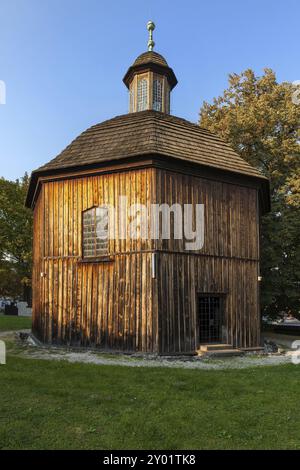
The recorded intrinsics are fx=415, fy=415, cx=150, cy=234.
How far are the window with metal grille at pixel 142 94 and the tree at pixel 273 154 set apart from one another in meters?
6.77

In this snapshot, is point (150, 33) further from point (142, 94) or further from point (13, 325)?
point (13, 325)

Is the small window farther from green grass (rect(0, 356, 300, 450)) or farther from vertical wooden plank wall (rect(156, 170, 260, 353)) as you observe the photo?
green grass (rect(0, 356, 300, 450))

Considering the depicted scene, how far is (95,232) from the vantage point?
49.1 feet

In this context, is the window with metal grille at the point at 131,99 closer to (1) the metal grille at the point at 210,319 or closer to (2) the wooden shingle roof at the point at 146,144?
(2) the wooden shingle roof at the point at 146,144

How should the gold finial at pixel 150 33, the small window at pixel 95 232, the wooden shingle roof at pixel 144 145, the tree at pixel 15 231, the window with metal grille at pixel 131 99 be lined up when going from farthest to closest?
the tree at pixel 15 231
the gold finial at pixel 150 33
the window with metal grille at pixel 131 99
the small window at pixel 95 232
the wooden shingle roof at pixel 144 145

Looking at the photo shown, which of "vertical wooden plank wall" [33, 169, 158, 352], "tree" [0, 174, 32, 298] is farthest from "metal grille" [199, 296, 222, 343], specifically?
"tree" [0, 174, 32, 298]

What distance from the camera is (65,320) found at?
14.9 m

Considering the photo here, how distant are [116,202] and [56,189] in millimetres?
2839

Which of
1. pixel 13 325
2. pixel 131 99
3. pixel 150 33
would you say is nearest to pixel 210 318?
pixel 131 99

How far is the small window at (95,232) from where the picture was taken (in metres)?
14.8

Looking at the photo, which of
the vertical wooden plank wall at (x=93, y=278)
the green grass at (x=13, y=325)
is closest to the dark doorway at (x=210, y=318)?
the vertical wooden plank wall at (x=93, y=278)

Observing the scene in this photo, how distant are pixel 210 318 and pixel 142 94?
10906 mm

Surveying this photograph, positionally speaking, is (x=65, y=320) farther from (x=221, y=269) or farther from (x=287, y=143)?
(x=287, y=143)

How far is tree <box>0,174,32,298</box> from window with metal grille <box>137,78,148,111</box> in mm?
23661
